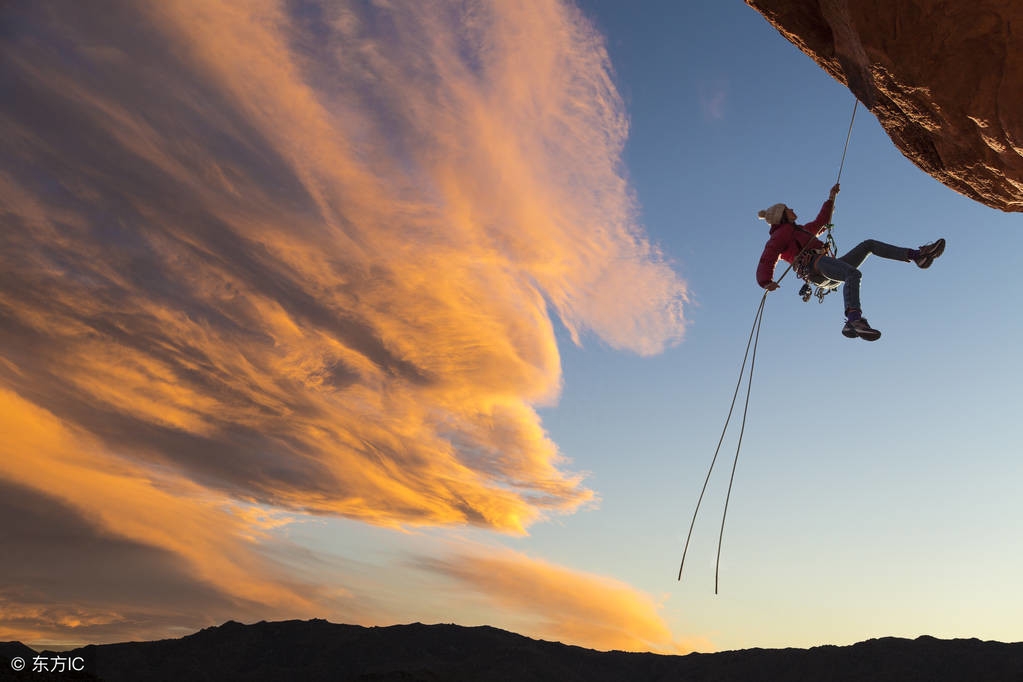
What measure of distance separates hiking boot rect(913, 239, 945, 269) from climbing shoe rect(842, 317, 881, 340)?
130cm

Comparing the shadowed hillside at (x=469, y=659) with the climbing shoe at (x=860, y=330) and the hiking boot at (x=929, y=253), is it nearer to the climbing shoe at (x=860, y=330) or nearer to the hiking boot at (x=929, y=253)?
the climbing shoe at (x=860, y=330)

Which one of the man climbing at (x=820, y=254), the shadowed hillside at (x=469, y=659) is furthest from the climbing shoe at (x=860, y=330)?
the shadowed hillside at (x=469, y=659)

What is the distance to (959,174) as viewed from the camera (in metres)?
11.1

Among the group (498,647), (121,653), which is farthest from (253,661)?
(498,647)

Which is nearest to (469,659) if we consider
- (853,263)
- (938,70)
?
(853,263)

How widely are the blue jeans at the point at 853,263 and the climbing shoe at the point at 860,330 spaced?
0.24 m

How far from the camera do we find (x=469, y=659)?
46156mm

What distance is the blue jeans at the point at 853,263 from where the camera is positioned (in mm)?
10273

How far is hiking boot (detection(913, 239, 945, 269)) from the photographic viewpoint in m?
10.2

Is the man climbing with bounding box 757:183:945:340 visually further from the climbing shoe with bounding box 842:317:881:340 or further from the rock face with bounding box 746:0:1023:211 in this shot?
the rock face with bounding box 746:0:1023:211

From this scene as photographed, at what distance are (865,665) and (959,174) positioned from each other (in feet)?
130

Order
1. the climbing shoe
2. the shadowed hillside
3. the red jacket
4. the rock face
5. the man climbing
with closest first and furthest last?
the rock face < the climbing shoe < the man climbing < the red jacket < the shadowed hillside

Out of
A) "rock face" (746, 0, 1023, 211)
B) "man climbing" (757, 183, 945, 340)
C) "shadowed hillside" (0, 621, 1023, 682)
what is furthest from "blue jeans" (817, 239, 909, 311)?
"shadowed hillside" (0, 621, 1023, 682)

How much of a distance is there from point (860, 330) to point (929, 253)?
1588 mm
